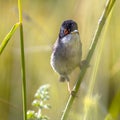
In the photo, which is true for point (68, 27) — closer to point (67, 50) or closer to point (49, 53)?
point (67, 50)

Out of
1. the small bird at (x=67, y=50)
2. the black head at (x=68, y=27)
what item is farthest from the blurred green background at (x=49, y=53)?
the black head at (x=68, y=27)

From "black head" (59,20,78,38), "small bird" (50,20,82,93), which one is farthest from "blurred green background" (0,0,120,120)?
"black head" (59,20,78,38)

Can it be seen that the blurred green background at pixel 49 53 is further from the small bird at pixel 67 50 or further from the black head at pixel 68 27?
the black head at pixel 68 27

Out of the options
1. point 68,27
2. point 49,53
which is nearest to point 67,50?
point 68,27

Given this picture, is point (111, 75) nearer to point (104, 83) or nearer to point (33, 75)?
point (104, 83)

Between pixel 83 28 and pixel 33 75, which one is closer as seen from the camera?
pixel 83 28

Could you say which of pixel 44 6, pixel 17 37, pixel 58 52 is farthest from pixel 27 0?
pixel 58 52
